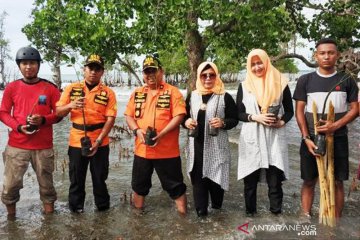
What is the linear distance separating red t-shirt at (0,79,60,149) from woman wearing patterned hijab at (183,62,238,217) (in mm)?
1619

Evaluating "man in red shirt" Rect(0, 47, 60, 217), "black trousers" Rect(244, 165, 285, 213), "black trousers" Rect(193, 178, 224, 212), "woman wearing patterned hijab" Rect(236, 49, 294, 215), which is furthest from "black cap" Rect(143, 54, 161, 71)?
"black trousers" Rect(244, 165, 285, 213)

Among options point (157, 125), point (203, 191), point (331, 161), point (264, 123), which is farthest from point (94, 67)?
point (331, 161)

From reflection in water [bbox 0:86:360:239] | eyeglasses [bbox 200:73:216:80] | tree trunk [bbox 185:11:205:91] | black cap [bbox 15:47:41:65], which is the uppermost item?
tree trunk [bbox 185:11:205:91]

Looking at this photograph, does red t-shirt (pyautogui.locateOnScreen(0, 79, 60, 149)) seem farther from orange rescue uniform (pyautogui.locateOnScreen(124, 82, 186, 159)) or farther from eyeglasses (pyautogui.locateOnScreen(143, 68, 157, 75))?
eyeglasses (pyautogui.locateOnScreen(143, 68, 157, 75))

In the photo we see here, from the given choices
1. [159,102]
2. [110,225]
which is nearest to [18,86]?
[159,102]

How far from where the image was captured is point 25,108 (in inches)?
159

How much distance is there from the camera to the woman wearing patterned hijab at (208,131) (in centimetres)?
397

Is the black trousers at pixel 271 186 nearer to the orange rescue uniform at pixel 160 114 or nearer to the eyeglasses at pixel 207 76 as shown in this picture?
the orange rescue uniform at pixel 160 114

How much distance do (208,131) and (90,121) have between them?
53.9 inches

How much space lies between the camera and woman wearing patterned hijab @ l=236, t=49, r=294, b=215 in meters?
3.85

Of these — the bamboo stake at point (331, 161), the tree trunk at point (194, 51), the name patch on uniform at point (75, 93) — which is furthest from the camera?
the tree trunk at point (194, 51)

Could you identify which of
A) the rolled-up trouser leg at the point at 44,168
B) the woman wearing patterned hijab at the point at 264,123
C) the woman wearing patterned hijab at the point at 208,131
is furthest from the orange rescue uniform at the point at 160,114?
the rolled-up trouser leg at the point at 44,168

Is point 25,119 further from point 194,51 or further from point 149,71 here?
point 194,51

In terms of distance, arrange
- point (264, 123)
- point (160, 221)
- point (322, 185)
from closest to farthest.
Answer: point (322, 185), point (264, 123), point (160, 221)
